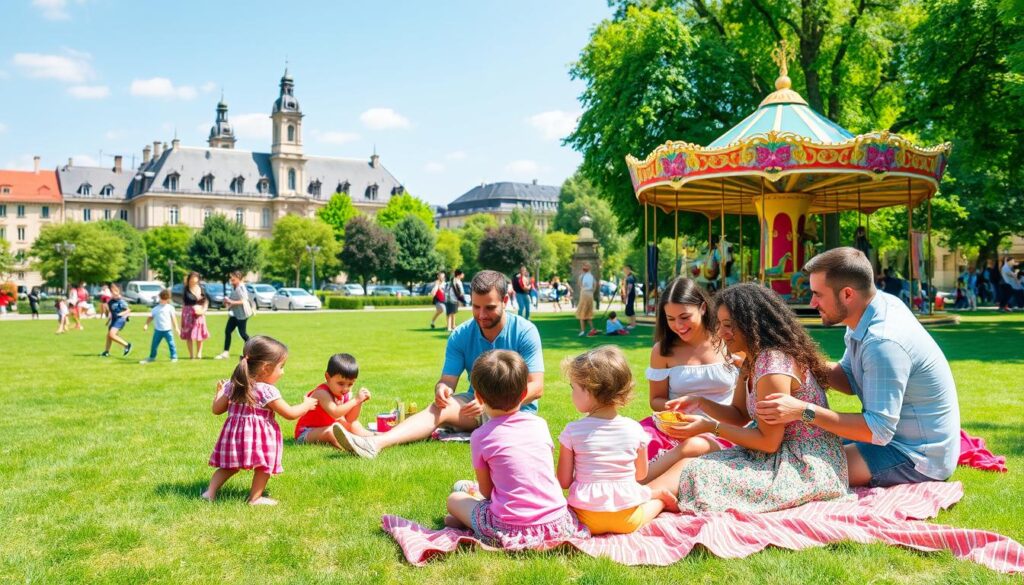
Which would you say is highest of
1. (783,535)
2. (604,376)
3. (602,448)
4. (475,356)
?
(604,376)

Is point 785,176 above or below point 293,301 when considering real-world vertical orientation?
above

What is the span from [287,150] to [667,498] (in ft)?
392

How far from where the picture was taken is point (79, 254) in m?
71.9

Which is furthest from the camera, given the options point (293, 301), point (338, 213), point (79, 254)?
point (338, 213)

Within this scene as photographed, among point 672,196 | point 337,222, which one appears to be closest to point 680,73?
point 672,196

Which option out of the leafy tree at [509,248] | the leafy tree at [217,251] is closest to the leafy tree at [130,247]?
the leafy tree at [217,251]

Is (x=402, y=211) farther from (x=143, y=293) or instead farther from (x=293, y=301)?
(x=293, y=301)

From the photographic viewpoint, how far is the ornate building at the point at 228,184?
112 metres

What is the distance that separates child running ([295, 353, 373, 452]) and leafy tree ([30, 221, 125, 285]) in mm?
72534

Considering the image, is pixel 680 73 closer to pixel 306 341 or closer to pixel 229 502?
pixel 306 341

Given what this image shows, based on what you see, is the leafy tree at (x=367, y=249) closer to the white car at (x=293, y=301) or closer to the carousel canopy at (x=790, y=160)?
the white car at (x=293, y=301)

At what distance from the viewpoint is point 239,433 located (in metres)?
5.33

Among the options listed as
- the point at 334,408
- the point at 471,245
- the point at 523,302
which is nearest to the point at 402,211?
the point at 471,245

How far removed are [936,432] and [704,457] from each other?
4.16 feet
